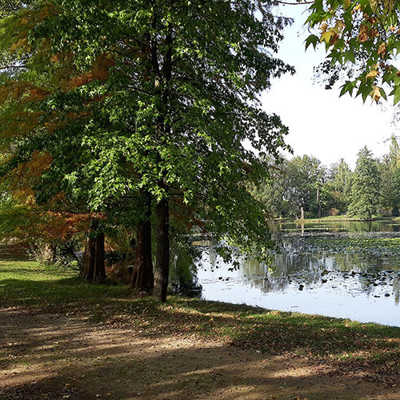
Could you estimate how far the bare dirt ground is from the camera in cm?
606

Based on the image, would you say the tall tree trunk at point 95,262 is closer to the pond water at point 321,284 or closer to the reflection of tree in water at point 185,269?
the reflection of tree in water at point 185,269

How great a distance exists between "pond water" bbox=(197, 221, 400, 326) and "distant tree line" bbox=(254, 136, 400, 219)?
55697 mm

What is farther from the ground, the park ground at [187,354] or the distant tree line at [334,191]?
the distant tree line at [334,191]

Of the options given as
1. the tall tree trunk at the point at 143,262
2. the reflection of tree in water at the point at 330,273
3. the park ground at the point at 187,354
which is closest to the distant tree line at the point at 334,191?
the reflection of tree in water at the point at 330,273

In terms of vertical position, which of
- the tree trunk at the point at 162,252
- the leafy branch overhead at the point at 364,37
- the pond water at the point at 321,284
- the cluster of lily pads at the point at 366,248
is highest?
the leafy branch overhead at the point at 364,37

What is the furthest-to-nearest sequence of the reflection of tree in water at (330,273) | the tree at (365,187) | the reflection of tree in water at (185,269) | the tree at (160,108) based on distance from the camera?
1. the tree at (365,187)
2. the reflection of tree in water at (330,273)
3. the reflection of tree in water at (185,269)
4. the tree at (160,108)

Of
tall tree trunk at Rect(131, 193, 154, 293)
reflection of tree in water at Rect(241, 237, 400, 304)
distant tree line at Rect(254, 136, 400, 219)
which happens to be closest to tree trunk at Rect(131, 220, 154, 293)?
tall tree trunk at Rect(131, 193, 154, 293)

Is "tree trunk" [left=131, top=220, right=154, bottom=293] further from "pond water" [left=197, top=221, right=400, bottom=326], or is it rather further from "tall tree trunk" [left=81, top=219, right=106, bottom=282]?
"pond water" [left=197, top=221, right=400, bottom=326]

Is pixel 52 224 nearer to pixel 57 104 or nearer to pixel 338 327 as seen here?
pixel 57 104

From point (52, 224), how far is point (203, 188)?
6812mm

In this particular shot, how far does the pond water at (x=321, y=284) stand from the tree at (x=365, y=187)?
5502 cm

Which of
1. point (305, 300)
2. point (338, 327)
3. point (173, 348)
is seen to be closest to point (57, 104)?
point (173, 348)

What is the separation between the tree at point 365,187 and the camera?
272 feet

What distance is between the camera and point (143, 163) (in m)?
9.82
